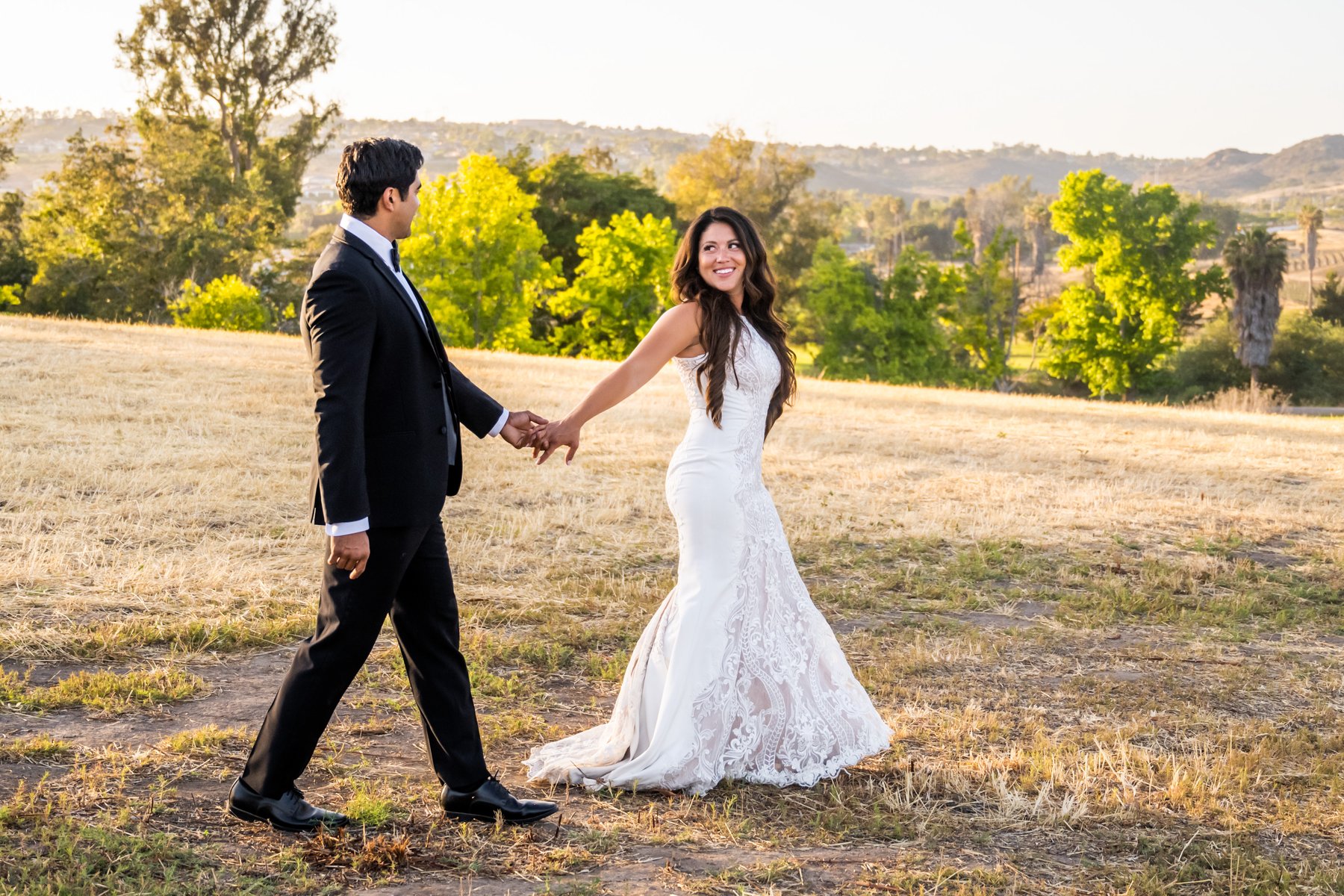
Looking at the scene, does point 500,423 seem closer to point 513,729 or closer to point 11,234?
point 513,729

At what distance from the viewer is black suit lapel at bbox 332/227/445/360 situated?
4188 millimetres

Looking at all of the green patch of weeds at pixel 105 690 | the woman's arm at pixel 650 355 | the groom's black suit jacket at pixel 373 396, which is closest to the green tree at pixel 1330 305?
the woman's arm at pixel 650 355

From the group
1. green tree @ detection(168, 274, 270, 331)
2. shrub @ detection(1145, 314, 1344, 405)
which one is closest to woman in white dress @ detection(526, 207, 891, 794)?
green tree @ detection(168, 274, 270, 331)

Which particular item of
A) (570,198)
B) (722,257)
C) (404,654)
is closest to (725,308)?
(722,257)

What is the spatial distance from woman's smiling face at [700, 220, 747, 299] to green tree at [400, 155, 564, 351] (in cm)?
4520

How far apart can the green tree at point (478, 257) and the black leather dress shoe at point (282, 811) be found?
4607 cm

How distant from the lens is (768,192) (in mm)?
83375

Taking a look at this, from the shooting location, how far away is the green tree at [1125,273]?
177ft

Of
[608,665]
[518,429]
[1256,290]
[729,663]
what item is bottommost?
[608,665]

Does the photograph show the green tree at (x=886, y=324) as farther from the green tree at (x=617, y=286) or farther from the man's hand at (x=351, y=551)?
the man's hand at (x=351, y=551)

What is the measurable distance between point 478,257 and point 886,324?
2232cm

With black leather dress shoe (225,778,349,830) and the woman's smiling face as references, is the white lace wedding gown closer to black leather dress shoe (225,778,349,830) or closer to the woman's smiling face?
the woman's smiling face

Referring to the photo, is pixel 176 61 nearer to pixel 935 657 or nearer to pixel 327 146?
pixel 327 146

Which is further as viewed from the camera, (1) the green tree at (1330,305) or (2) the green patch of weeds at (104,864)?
(1) the green tree at (1330,305)
